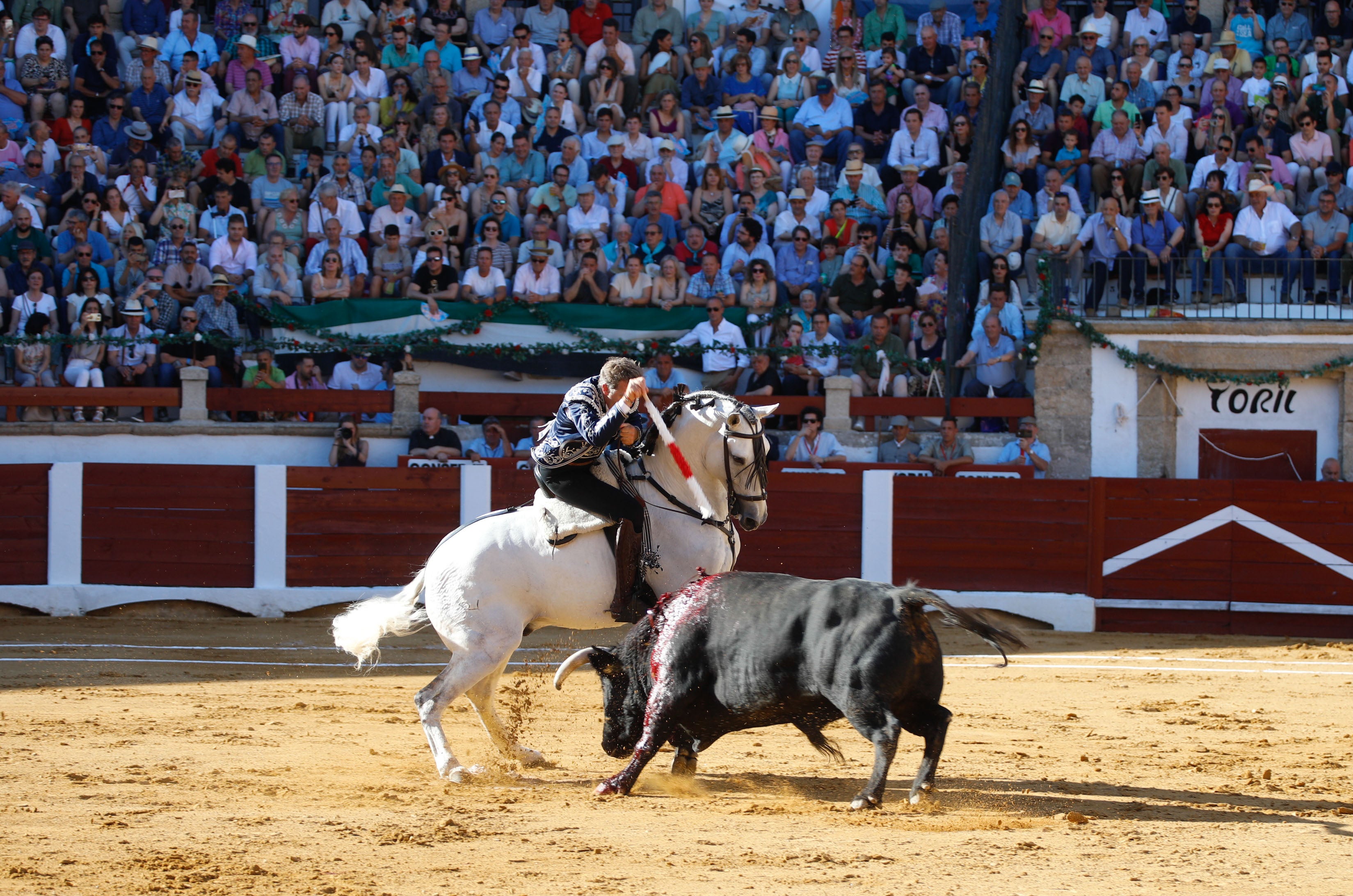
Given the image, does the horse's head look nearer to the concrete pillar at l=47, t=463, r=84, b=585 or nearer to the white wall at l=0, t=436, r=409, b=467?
the white wall at l=0, t=436, r=409, b=467

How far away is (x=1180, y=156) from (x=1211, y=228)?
1226 mm

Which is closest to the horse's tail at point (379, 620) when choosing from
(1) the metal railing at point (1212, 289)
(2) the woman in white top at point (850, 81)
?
(1) the metal railing at point (1212, 289)

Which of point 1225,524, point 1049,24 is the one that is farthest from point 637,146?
point 1225,524

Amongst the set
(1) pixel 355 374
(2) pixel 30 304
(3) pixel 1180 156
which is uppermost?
(3) pixel 1180 156

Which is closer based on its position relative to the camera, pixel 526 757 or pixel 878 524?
pixel 526 757

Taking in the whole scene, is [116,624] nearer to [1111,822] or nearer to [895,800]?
[895,800]

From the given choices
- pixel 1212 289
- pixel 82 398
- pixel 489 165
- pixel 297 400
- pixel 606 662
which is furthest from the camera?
pixel 489 165

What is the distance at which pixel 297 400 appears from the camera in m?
12.8

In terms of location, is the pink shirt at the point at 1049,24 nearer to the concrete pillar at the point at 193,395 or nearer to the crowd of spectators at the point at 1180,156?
the crowd of spectators at the point at 1180,156

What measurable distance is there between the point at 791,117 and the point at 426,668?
846 centimetres

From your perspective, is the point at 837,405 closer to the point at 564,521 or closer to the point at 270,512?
the point at 270,512

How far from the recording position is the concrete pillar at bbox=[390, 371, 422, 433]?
12.9 meters

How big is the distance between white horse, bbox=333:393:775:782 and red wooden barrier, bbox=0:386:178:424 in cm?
692

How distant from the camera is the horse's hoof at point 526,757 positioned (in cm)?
646
